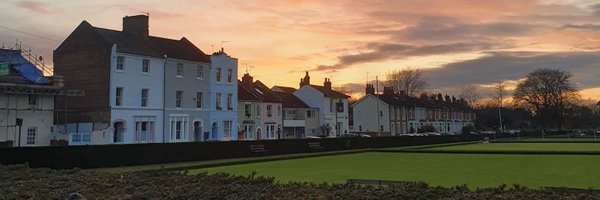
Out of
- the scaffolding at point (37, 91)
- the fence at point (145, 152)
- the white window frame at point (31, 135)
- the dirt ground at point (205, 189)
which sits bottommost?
the dirt ground at point (205, 189)

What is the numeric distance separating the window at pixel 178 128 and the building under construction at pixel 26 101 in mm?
8677

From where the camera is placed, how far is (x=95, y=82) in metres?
45.7

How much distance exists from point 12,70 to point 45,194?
1449 inches

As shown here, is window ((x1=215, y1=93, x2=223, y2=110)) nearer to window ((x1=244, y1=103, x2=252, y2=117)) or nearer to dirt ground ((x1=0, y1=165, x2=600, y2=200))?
window ((x1=244, y1=103, x2=252, y2=117))

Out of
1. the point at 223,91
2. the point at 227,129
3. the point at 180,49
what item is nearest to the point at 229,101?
the point at 223,91

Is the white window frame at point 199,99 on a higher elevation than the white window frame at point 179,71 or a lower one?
lower

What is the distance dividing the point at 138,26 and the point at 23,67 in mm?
10526

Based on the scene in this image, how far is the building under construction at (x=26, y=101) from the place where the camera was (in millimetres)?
40219

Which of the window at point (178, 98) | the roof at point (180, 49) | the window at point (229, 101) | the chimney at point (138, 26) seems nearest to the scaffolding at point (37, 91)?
the chimney at point (138, 26)

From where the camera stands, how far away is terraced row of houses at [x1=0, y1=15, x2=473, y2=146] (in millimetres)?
42875

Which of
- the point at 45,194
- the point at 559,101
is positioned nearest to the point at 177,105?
the point at 45,194

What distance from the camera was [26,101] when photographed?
41844 mm

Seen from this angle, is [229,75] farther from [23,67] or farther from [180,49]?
[23,67]

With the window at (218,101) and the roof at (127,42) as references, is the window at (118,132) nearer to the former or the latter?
the roof at (127,42)
